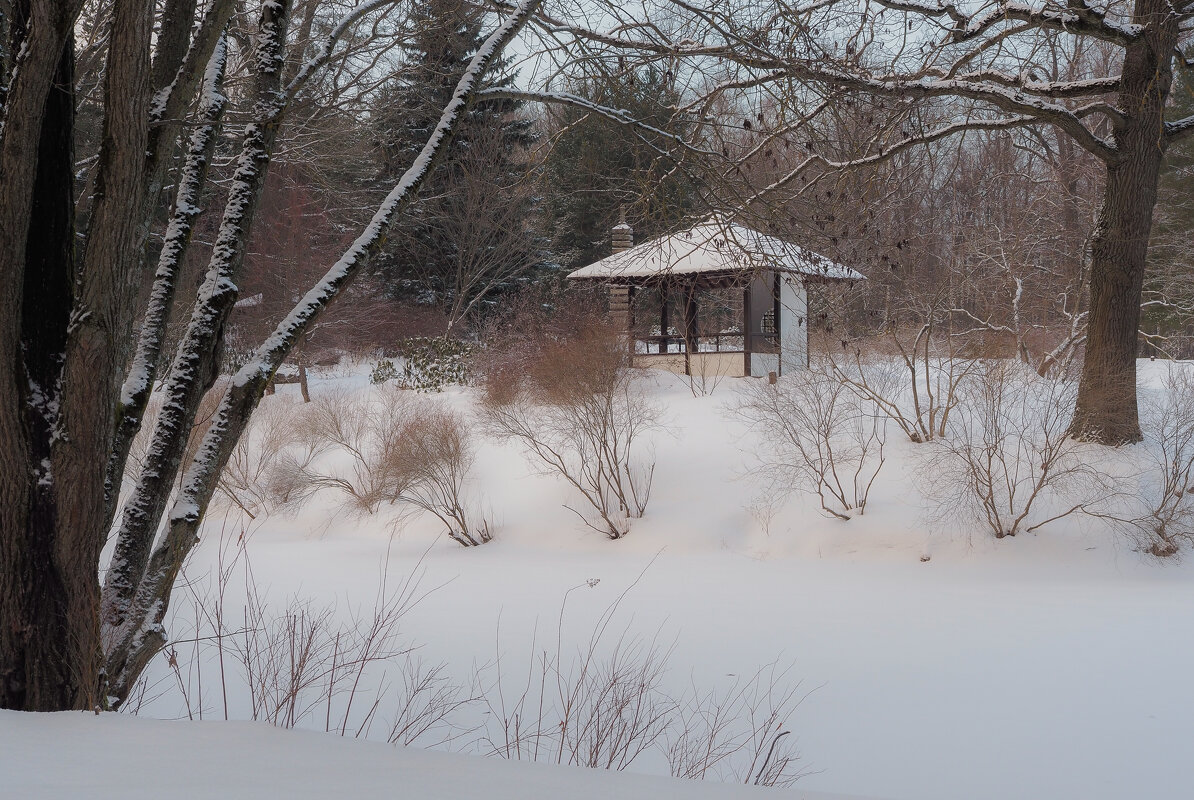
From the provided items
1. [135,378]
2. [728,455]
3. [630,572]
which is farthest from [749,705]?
[728,455]

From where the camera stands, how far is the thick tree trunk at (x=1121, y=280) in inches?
391

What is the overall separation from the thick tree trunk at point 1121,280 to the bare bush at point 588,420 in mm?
5782

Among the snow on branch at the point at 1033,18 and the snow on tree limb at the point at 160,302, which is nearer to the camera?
the snow on tree limb at the point at 160,302

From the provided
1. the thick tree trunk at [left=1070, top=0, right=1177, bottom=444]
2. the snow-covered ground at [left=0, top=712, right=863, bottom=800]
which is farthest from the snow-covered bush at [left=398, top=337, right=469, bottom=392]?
the snow-covered ground at [left=0, top=712, right=863, bottom=800]

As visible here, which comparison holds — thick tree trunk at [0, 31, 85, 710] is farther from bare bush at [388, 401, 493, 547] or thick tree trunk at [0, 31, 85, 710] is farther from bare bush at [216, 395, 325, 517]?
bare bush at [216, 395, 325, 517]

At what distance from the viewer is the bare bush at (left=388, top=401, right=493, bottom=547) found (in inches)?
527

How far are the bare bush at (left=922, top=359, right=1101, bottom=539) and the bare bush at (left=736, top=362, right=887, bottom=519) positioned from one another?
1074 millimetres

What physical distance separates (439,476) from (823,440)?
215 inches

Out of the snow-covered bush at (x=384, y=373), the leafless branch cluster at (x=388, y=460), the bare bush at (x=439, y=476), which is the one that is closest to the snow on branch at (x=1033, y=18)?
the bare bush at (x=439, y=476)

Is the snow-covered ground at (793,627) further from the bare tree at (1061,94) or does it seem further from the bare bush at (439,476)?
the bare tree at (1061,94)

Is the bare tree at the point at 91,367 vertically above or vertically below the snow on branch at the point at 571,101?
below

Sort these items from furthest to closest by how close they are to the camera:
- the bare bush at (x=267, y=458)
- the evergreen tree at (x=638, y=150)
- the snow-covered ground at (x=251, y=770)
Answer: the bare bush at (x=267, y=458) → the evergreen tree at (x=638, y=150) → the snow-covered ground at (x=251, y=770)

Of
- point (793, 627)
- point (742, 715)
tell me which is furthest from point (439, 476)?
point (742, 715)

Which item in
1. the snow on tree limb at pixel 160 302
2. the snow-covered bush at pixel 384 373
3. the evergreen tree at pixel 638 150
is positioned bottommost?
the snow-covered bush at pixel 384 373
